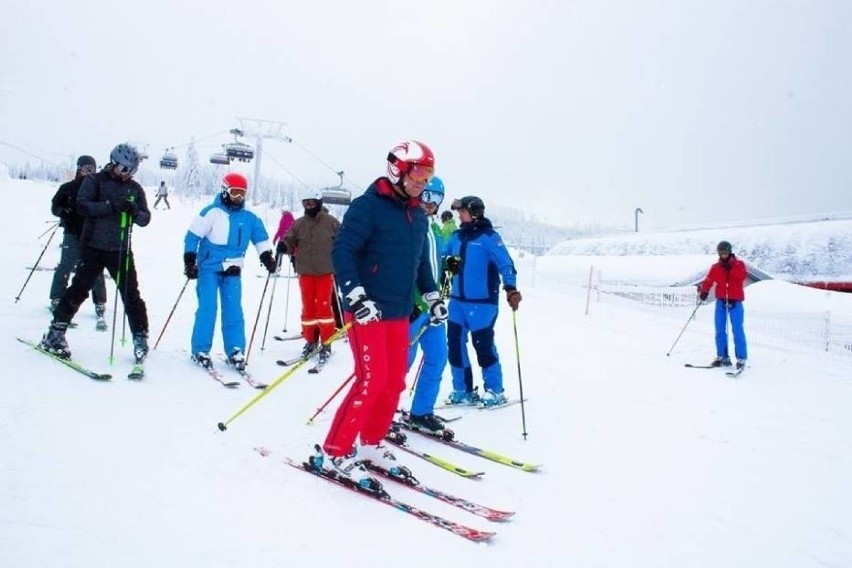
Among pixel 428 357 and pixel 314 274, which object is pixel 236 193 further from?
pixel 428 357

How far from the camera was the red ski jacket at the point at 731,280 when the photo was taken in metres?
9.10

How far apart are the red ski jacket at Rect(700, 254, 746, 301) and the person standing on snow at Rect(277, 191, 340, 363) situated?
6.17 metres

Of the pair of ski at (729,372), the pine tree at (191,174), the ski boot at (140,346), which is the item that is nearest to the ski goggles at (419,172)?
the ski boot at (140,346)

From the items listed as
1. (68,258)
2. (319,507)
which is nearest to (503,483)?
(319,507)

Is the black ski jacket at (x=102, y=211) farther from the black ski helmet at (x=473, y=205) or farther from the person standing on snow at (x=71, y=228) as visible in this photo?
the black ski helmet at (x=473, y=205)

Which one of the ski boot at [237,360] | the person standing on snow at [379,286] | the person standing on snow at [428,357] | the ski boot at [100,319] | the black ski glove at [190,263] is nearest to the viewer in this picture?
the person standing on snow at [379,286]

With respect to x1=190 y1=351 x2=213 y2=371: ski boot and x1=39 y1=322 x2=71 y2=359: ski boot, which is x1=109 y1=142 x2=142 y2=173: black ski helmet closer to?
x1=39 y1=322 x2=71 y2=359: ski boot

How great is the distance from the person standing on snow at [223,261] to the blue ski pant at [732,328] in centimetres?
734

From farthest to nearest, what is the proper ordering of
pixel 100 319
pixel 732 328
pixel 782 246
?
pixel 782 246
pixel 732 328
pixel 100 319

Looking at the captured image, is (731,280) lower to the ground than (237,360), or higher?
higher

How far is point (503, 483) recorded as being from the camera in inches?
150

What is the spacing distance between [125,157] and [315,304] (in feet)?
9.43

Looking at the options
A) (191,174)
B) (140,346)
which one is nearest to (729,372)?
(140,346)

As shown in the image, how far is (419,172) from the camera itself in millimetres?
→ 3502
